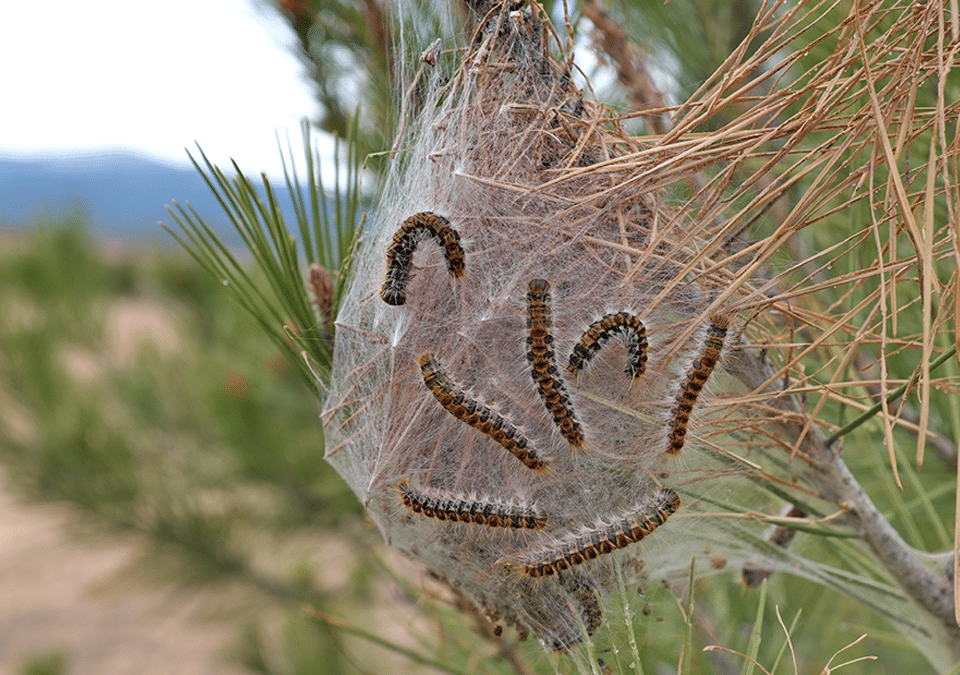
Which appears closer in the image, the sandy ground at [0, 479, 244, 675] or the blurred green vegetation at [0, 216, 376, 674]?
the blurred green vegetation at [0, 216, 376, 674]

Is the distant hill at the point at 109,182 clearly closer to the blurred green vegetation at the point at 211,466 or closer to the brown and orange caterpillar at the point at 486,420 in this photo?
the blurred green vegetation at the point at 211,466

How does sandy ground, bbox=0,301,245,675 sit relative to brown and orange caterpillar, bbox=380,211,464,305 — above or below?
below

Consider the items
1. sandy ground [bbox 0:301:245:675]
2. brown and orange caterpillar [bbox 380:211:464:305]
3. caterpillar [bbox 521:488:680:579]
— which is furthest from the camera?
A: sandy ground [bbox 0:301:245:675]

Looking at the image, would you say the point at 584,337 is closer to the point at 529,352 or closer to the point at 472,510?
the point at 529,352

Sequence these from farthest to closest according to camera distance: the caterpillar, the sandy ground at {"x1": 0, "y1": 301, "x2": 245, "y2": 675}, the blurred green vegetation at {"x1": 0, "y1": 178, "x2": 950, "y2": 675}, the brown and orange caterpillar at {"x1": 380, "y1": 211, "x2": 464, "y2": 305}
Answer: the sandy ground at {"x1": 0, "y1": 301, "x2": 245, "y2": 675}, the blurred green vegetation at {"x1": 0, "y1": 178, "x2": 950, "y2": 675}, the brown and orange caterpillar at {"x1": 380, "y1": 211, "x2": 464, "y2": 305}, the caterpillar

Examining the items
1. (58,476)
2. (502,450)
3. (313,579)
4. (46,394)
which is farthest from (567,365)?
(46,394)

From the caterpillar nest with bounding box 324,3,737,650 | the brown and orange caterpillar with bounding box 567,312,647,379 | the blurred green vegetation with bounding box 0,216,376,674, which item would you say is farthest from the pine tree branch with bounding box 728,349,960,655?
the blurred green vegetation with bounding box 0,216,376,674

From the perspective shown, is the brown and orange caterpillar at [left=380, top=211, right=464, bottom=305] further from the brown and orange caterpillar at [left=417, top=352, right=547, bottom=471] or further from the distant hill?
the distant hill
